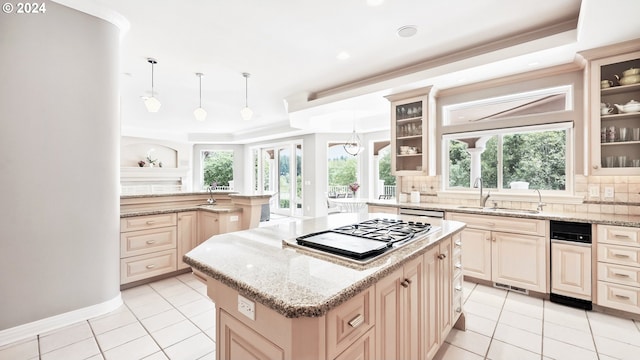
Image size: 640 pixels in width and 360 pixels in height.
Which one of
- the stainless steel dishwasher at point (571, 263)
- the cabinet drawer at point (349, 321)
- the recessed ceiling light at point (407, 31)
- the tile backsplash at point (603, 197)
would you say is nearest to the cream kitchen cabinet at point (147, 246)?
the cabinet drawer at point (349, 321)

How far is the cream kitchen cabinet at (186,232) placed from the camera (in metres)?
3.66

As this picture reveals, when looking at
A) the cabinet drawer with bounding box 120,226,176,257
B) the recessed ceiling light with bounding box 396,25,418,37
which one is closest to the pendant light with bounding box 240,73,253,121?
the cabinet drawer with bounding box 120,226,176,257

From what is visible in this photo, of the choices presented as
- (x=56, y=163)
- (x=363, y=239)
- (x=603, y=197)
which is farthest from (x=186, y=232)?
(x=603, y=197)

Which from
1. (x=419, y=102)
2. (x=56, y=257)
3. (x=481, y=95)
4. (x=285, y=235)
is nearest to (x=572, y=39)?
(x=481, y=95)

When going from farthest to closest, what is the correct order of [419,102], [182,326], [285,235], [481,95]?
[419,102], [481,95], [182,326], [285,235]

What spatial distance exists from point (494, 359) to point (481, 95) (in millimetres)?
3126

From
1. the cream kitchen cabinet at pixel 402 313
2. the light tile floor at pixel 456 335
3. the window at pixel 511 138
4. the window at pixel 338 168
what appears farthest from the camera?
the window at pixel 338 168

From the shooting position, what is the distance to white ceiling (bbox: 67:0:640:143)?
2381mm

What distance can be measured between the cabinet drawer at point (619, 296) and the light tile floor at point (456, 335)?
0.39 feet

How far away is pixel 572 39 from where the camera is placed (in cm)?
253

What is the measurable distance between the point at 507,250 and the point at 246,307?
313 centimetres

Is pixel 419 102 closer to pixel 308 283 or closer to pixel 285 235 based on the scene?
pixel 285 235

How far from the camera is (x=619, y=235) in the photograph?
2.52 metres

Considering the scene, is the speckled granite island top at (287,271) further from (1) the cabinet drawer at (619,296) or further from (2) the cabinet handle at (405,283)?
(1) the cabinet drawer at (619,296)
